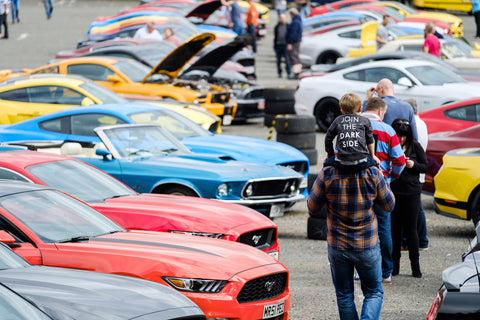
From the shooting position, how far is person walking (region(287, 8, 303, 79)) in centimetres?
2467

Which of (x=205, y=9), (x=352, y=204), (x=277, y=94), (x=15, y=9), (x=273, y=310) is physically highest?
(x=352, y=204)

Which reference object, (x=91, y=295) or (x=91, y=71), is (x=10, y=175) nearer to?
(x=91, y=295)

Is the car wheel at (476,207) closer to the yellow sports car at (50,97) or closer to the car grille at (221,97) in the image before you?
the yellow sports car at (50,97)

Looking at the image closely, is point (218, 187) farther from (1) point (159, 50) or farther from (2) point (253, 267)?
(1) point (159, 50)

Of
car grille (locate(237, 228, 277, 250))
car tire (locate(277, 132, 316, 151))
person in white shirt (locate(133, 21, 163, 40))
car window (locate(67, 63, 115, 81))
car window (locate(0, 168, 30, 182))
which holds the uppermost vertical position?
car window (locate(0, 168, 30, 182))

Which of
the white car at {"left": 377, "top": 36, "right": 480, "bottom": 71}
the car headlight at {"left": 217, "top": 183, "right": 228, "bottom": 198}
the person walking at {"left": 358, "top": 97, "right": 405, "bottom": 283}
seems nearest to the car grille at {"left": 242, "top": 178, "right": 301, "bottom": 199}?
the car headlight at {"left": 217, "top": 183, "right": 228, "bottom": 198}

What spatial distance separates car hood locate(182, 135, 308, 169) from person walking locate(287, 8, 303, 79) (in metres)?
12.4

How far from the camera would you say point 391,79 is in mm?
17359

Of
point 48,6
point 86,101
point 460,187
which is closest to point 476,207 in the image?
point 460,187

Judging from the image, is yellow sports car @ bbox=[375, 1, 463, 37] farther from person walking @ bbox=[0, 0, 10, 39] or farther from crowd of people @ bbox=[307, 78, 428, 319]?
crowd of people @ bbox=[307, 78, 428, 319]

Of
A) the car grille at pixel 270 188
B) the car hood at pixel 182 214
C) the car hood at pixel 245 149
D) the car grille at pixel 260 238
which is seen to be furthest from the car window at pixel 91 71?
the car grille at pixel 260 238

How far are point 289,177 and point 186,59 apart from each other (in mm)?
7403

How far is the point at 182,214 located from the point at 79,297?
3.22 m

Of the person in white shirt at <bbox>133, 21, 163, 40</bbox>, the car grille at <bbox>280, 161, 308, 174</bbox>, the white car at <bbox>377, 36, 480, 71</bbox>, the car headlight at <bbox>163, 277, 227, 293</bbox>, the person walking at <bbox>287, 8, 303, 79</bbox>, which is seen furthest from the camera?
the person walking at <bbox>287, 8, 303, 79</bbox>
